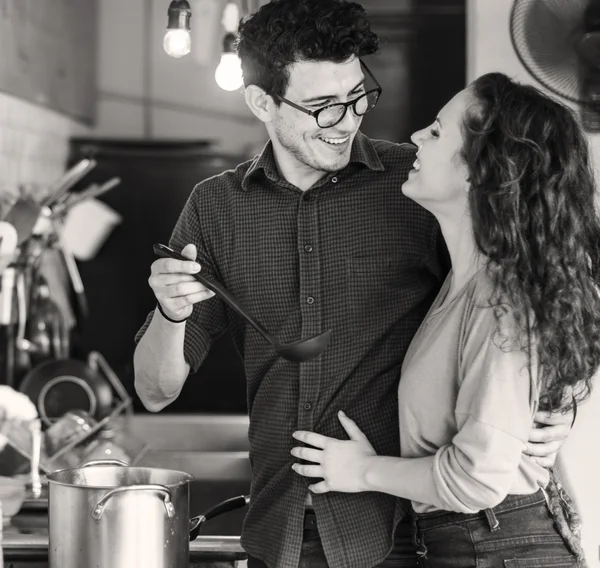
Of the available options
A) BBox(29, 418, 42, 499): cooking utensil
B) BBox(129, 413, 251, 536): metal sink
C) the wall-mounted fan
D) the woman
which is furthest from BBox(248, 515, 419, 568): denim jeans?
the wall-mounted fan

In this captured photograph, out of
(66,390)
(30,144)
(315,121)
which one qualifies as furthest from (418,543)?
Result: (30,144)

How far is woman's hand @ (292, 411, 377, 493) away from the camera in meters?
1.49

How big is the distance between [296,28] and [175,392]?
2.22ft

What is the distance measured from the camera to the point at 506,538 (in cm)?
141

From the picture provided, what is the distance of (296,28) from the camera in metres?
1.74

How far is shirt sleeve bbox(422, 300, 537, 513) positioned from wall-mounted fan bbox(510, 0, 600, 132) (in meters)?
1.44

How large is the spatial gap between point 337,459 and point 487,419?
0.94 feet

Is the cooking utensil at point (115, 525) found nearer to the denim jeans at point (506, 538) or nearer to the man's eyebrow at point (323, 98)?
the denim jeans at point (506, 538)

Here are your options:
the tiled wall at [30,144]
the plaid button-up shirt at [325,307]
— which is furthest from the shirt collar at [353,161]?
the tiled wall at [30,144]

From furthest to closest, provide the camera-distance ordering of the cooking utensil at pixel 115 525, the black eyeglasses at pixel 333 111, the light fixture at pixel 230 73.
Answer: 1. the light fixture at pixel 230 73
2. the black eyeglasses at pixel 333 111
3. the cooking utensil at pixel 115 525

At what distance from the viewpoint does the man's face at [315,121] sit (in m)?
1.69

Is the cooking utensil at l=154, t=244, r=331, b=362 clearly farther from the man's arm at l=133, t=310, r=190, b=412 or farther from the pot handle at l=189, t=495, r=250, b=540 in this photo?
the pot handle at l=189, t=495, r=250, b=540

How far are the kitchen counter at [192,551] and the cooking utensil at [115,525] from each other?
32cm

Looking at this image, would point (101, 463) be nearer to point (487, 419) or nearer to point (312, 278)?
point (312, 278)
